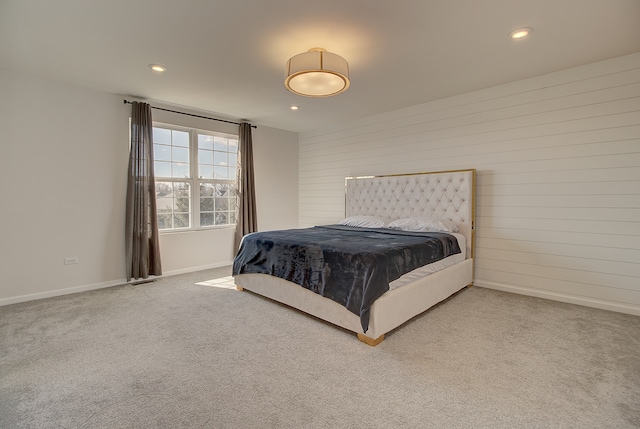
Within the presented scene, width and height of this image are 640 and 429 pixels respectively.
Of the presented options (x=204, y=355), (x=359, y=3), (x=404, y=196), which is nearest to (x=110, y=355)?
(x=204, y=355)

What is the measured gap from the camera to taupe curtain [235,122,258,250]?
5.18m

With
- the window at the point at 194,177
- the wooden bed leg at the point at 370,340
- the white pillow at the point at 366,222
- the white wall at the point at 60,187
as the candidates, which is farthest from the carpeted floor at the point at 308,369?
the window at the point at 194,177

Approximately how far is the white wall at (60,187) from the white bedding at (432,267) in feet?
11.8

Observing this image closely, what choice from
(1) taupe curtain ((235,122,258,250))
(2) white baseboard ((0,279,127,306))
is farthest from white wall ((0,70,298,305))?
(1) taupe curtain ((235,122,258,250))

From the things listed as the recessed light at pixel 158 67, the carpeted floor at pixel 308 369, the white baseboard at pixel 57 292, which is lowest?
the carpeted floor at pixel 308 369

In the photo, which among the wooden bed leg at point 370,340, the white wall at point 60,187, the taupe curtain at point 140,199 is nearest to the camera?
the wooden bed leg at point 370,340

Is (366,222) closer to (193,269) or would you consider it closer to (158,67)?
(193,269)

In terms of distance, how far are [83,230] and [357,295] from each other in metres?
3.69

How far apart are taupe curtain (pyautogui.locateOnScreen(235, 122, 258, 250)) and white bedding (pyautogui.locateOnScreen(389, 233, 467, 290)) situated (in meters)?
3.35

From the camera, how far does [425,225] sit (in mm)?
3807

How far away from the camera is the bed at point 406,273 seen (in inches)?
95.2

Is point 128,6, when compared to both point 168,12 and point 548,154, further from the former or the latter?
point 548,154

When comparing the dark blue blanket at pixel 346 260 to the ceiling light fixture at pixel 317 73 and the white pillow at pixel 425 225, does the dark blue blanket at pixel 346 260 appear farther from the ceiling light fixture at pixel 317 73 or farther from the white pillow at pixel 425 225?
the ceiling light fixture at pixel 317 73

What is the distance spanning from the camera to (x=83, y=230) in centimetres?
375
